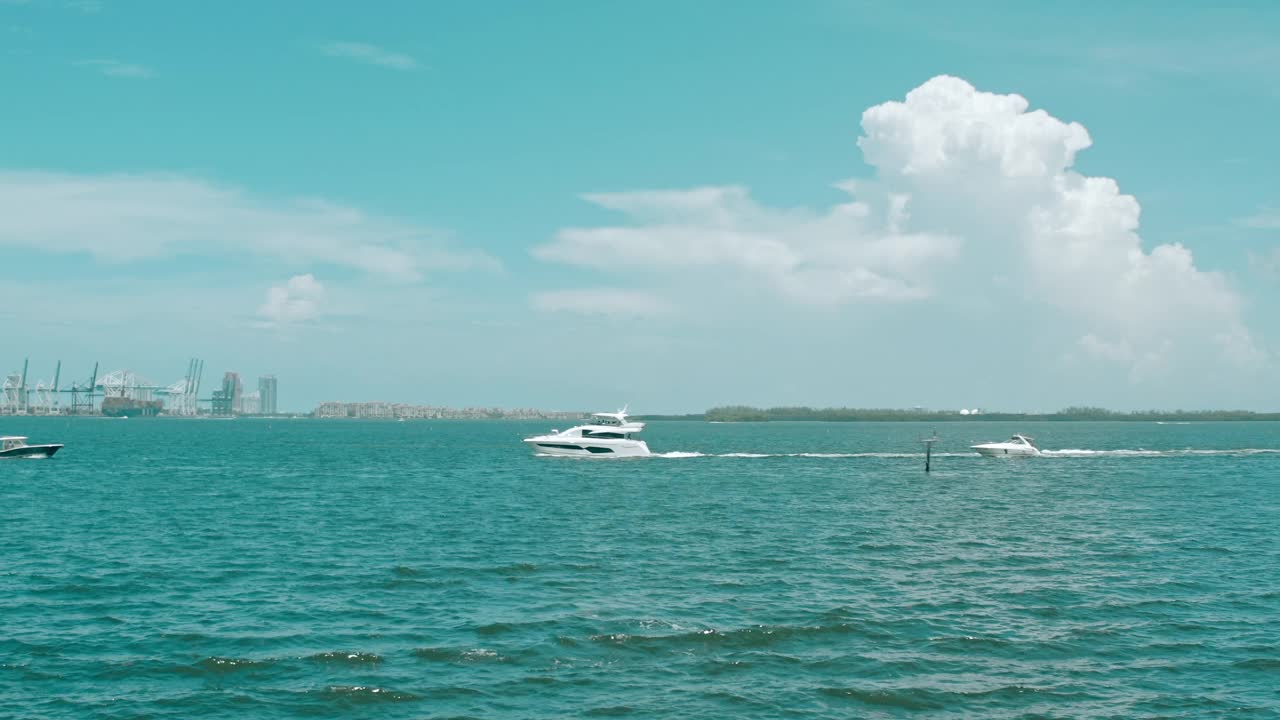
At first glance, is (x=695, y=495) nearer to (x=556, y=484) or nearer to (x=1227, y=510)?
(x=556, y=484)

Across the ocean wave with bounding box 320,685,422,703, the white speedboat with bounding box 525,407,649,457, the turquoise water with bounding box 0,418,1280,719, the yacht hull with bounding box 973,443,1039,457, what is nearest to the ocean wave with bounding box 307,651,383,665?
the turquoise water with bounding box 0,418,1280,719

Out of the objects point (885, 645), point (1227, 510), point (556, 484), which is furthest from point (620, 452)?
point (885, 645)

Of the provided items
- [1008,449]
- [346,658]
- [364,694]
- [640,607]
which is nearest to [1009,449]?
[1008,449]

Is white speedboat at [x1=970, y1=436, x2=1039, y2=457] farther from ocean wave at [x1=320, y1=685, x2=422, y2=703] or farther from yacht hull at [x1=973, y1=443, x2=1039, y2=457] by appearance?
ocean wave at [x1=320, y1=685, x2=422, y2=703]

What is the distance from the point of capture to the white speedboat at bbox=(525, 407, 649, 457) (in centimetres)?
11331

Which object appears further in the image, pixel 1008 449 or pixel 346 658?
pixel 1008 449

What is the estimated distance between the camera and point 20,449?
116688 mm

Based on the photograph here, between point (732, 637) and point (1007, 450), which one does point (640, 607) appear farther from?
point (1007, 450)

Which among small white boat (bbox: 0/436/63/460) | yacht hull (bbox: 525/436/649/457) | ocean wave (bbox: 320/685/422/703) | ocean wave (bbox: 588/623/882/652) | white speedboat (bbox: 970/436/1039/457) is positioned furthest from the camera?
white speedboat (bbox: 970/436/1039/457)

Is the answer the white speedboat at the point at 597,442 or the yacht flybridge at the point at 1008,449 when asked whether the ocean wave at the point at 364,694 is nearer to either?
the white speedboat at the point at 597,442

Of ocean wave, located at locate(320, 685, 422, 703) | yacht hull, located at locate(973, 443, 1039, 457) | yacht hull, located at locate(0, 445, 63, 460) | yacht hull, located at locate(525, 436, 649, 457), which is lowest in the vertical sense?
yacht hull, located at locate(0, 445, 63, 460)

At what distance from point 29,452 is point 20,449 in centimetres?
147

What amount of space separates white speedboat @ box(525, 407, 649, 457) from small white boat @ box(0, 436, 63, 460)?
56318mm

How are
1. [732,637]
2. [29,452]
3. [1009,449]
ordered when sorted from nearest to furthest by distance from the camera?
[732,637] → [29,452] → [1009,449]
